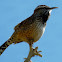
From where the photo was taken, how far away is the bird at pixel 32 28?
149 inches

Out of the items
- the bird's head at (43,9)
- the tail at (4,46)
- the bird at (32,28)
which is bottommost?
the tail at (4,46)

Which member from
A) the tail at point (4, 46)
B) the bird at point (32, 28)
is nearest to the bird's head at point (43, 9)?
the bird at point (32, 28)

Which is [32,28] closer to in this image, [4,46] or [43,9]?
[43,9]

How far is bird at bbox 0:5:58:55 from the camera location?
3.79 m

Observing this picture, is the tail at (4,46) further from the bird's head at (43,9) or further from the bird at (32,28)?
the bird's head at (43,9)

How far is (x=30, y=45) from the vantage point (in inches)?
147

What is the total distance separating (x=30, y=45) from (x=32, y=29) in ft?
0.99

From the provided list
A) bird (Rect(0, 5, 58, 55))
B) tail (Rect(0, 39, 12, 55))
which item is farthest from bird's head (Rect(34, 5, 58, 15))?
tail (Rect(0, 39, 12, 55))

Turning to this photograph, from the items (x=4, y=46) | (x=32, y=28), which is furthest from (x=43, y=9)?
(x=4, y=46)

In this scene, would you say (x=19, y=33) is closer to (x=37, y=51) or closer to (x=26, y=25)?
(x=26, y=25)

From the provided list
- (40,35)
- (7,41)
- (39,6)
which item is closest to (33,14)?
(39,6)

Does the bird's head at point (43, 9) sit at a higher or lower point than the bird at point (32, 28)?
higher

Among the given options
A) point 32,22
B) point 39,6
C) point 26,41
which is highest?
point 39,6

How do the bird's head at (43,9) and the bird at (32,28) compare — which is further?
the bird's head at (43,9)
